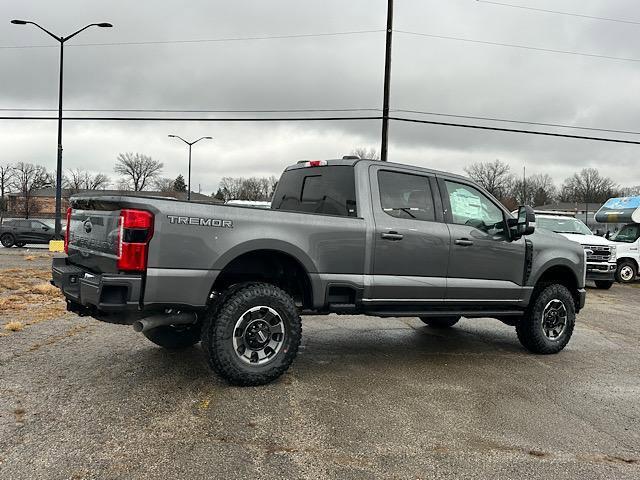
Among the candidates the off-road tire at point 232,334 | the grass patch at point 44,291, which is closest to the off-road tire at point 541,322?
the off-road tire at point 232,334

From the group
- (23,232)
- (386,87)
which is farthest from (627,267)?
(23,232)

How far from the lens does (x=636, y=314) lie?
34.8 ft

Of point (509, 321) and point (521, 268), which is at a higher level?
point (521, 268)

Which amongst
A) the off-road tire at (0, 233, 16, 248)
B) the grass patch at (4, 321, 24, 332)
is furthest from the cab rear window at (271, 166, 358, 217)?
the off-road tire at (0, 233, 16, 248)

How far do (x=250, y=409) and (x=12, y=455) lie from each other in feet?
5.23

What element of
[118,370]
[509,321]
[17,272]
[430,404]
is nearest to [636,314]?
[509,321]

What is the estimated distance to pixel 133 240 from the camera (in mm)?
4055

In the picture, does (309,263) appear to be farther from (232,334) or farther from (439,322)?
(439,322)

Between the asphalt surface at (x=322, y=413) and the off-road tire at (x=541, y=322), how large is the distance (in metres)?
0.18

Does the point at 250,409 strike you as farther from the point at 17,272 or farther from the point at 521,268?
the point at 17,272

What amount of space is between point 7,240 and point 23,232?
2.66 feet

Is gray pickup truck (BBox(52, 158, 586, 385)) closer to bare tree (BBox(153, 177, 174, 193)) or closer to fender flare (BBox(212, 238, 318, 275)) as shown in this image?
fender flare (BBox(212, 238, 318, 275))

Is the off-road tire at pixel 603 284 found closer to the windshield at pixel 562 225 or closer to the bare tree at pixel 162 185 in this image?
the windshield at pixel 562 225

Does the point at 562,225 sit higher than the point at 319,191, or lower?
lower
